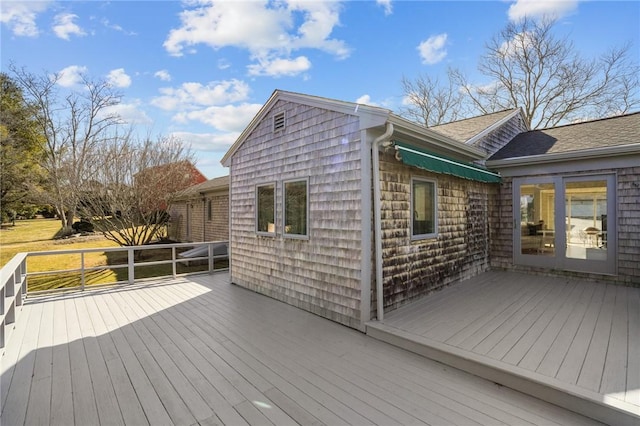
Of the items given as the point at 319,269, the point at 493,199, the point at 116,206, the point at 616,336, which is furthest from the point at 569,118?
the point at 116,206

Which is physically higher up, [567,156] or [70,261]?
[567,156]

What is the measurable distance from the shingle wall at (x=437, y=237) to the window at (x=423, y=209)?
13 cm

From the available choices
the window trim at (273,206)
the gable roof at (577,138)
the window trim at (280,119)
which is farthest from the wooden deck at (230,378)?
the gable roof at (577,138)

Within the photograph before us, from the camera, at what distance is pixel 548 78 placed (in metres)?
15.8

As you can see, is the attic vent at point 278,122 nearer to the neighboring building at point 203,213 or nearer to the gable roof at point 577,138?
the gable roof at point 577,138

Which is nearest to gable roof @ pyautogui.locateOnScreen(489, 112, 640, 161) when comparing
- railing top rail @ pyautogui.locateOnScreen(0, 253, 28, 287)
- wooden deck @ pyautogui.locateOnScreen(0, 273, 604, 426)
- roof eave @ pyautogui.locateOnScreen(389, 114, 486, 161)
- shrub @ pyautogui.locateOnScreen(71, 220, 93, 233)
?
roof eave @ pyautogui.locateOnScreen(389, 114, 486, 161)

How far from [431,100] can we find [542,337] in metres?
18.1

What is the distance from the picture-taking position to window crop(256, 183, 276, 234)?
571 centimetres

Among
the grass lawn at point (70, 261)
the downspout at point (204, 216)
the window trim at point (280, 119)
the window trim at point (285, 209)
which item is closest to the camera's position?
the window trim at point (285, 209)

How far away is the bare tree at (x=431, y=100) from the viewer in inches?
723

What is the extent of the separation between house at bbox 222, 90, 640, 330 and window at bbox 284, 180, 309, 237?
0.06ft

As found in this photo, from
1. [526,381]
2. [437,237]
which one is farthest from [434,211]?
[526,381]

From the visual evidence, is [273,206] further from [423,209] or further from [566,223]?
[566,223]

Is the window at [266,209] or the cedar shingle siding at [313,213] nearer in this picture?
the cedar shingle siding at [313,213]
